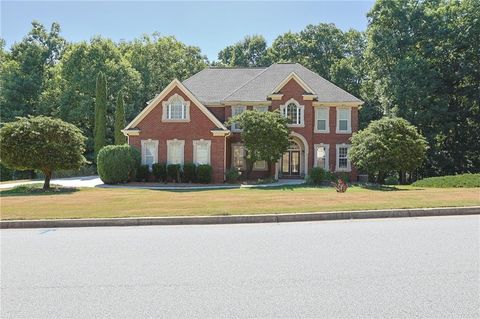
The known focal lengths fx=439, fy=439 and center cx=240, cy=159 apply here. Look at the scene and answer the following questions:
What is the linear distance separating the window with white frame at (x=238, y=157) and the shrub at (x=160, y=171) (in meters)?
5.76

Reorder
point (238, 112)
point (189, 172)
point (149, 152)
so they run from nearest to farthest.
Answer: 1. point (189, 172)
2. point (149, 152)
3. point (238, 112)

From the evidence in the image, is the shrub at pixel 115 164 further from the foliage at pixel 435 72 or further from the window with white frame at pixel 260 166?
the foliage at pixel 435 72

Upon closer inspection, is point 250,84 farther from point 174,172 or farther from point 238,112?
point 174,172

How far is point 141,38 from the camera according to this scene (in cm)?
6366

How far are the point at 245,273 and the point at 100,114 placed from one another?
40398mm

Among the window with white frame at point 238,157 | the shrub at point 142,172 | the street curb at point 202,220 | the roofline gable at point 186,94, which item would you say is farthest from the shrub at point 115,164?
the street curb at point 202,220

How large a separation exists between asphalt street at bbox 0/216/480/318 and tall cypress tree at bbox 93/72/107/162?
34683mm

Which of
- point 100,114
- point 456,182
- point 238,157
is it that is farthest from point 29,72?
point 456,182

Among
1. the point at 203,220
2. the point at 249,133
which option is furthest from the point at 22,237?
the point at 249,133

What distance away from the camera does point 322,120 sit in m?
34.4

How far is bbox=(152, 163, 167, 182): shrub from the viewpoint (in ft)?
101

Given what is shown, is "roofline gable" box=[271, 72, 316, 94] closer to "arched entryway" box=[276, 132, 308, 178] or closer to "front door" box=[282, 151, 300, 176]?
"arched entryway" box=[276, 132, 308, 178]

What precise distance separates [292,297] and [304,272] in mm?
1184

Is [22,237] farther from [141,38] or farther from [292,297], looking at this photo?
[141,38]
